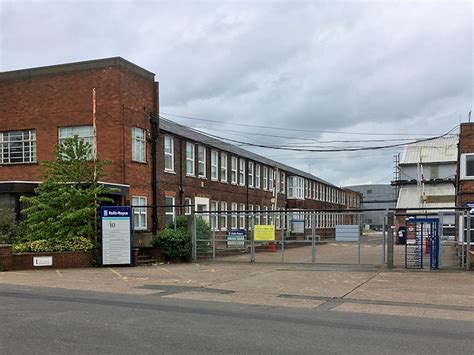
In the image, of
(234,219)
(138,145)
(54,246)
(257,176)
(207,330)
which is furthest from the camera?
(257,176)

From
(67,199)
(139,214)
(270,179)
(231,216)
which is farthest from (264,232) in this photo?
(270,179)

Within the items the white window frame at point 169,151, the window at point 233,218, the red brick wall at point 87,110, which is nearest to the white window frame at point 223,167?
the window at point 233,218

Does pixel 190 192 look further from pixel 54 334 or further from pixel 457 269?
pixel 54 334

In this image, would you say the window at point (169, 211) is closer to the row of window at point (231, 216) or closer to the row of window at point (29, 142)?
the row of window at point (231, 216)

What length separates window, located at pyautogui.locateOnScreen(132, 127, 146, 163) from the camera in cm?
2448

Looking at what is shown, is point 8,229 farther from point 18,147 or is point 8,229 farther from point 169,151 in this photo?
point 169,151

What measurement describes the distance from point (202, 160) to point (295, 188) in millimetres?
21013

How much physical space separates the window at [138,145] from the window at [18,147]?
16.8 feet

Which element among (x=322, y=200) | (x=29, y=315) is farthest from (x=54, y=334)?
(x=322, y=200)

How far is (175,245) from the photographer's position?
2170cm

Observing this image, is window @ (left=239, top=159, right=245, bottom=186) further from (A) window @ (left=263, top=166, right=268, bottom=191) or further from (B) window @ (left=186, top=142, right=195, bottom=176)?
(B) window @ (left=186, top=142, right=195, bottom=176)

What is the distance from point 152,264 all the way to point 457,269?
11.5m

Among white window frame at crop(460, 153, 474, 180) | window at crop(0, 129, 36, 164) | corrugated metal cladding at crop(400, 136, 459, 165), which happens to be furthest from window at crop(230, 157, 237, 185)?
corrugated metal cladding at crop(400, 136, 459, 165)

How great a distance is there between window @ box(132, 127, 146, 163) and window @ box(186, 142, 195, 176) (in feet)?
16.2
